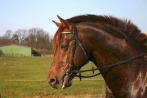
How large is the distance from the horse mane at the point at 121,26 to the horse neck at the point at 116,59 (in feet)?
0.35

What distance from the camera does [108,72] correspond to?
498 cm

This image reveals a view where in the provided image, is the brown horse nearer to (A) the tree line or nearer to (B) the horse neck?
(B) the horse neck

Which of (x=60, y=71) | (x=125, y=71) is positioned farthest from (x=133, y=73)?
(x=60, y=71)

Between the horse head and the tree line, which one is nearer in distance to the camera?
the horse head

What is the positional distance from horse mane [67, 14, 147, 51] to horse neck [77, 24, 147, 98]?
11cm

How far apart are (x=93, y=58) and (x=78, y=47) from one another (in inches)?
12.3

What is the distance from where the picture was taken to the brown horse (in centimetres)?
481

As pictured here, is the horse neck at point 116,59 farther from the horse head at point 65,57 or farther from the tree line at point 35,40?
the tree line at point 35,40

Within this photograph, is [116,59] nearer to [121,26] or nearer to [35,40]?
[121,26]

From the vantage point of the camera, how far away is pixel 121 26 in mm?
5121

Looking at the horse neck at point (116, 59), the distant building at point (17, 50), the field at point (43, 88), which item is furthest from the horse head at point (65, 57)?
the distant building at point (17, 50)

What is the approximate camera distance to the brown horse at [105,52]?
481cm

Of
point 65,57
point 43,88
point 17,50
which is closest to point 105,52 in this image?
point 65,57

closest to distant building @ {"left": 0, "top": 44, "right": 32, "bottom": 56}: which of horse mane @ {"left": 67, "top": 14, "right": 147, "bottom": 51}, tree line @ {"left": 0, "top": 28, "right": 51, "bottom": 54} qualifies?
tree line @ {"left": 0, "top": 28, "right": 51, "bottom": 54}
